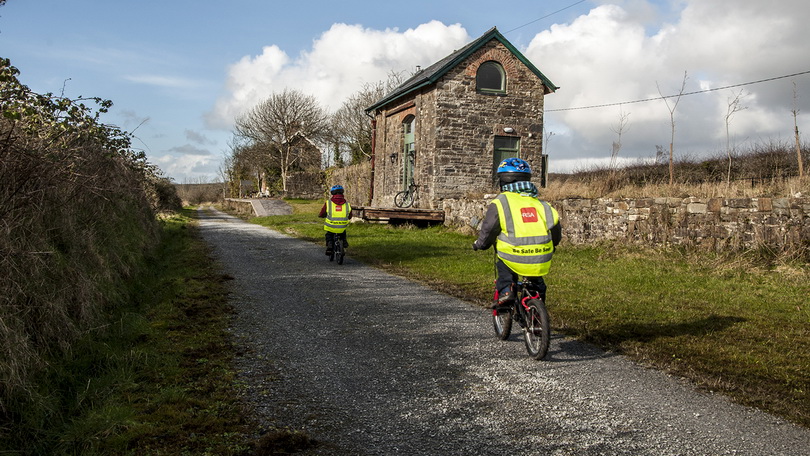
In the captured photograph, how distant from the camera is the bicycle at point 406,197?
24.0 m

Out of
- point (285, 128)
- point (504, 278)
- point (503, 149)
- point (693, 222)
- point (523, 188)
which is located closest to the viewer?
point (523, 188)

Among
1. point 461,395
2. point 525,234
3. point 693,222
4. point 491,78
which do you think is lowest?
point 461,395

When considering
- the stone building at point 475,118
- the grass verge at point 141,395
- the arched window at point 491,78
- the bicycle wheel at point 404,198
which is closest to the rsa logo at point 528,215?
the grass verge at point 141,395

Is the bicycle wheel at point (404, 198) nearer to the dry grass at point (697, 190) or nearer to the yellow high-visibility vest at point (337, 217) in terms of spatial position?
the dry grass at point (697, 190)

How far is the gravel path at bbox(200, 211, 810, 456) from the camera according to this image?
3.64 meters

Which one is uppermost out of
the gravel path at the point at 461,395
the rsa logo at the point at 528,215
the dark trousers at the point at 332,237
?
the rsa logo at the point at 528,215

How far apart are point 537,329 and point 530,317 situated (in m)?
0.15

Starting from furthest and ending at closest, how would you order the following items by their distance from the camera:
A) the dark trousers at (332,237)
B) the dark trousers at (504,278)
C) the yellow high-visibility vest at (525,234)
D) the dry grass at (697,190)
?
the dark trousers at (332,237), the dry grass at (697,190), the dark trousers at (504,278), the yellow high-visibility vest at (525,234)

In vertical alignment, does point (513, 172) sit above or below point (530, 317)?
above

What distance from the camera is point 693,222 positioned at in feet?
40.3

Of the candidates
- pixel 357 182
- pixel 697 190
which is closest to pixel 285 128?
pixel 357 182

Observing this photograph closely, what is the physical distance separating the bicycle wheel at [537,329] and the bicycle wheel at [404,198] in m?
18.7

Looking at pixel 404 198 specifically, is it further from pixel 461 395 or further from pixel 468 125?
pixel 461 395

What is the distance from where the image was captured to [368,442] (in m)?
3.62
